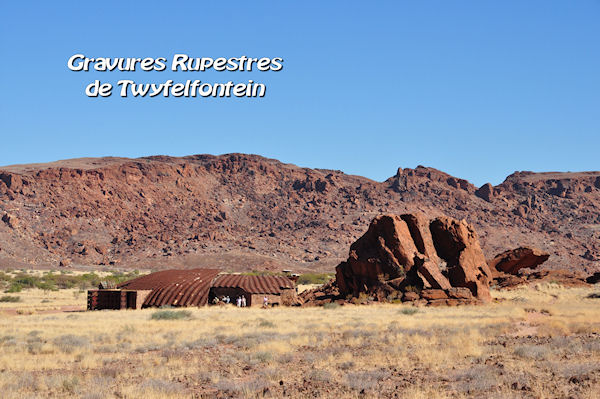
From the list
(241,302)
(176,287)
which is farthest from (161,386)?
(176,287)

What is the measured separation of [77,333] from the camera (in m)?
22.7

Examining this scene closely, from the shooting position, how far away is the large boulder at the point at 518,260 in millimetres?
50625

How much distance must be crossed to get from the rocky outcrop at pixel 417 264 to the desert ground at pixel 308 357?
7.98 m

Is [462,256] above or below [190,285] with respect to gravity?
above

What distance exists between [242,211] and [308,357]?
100914 mm

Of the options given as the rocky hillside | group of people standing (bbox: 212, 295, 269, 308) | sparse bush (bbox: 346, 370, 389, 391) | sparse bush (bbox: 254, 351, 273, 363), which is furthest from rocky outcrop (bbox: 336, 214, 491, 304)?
the rocky hillside

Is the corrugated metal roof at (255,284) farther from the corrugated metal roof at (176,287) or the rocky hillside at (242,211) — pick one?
the rocky hillside at (242,211)

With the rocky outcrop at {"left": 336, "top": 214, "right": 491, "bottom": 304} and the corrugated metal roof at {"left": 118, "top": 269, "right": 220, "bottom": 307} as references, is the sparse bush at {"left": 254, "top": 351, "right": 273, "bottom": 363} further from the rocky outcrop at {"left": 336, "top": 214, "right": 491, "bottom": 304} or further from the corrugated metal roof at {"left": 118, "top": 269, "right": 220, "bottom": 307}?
the corrugated metal roof at {"left": 118, "top": 269, "right": 220, "bottom": 307}

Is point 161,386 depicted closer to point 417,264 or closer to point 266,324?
point 266,324

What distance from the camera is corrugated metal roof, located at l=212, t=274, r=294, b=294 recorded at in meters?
40.7

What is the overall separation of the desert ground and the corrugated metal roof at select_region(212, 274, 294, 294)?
12069 millimetres

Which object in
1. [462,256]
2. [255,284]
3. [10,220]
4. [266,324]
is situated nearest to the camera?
[266,324]

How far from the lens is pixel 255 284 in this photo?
137ft

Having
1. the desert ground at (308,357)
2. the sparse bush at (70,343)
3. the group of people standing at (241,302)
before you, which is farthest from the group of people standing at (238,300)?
the sparse bush at (70,343)
